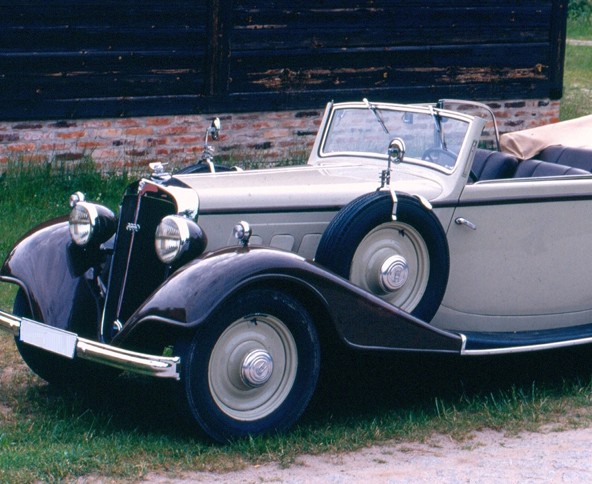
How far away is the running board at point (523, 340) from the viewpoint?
5125mm

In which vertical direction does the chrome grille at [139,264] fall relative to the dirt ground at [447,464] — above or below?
above

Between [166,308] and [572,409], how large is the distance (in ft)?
6.59

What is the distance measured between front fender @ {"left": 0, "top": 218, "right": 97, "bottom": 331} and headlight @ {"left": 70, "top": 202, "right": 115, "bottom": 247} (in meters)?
0.09

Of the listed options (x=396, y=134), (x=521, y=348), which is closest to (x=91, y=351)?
(x=521, y=348)

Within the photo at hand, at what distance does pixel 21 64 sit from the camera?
29.5 ft

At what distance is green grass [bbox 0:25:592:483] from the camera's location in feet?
14.4

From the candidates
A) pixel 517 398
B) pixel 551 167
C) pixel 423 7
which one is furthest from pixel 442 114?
pixel 423 7

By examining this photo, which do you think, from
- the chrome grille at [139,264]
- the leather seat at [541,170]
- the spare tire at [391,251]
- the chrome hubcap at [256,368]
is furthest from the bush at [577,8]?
the chrome hubcap at [256,368]

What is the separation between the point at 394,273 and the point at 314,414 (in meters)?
0.73

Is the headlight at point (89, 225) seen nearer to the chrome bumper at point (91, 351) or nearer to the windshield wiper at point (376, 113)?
the chrome bumper at point (91, 351)

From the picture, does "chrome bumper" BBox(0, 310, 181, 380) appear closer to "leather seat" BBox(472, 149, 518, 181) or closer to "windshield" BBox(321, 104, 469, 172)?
"windshield" BBox(321, 104, 469, 172)

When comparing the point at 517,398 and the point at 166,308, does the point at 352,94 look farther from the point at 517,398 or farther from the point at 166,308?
the point at 166,308

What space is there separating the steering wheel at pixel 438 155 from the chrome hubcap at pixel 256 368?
5.04 feet

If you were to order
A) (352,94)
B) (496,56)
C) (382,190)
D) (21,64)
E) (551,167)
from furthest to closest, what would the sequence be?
1. (496,56)
2. (352,94)
3. (21,64)
4. (551,167)
5. (382,190)
